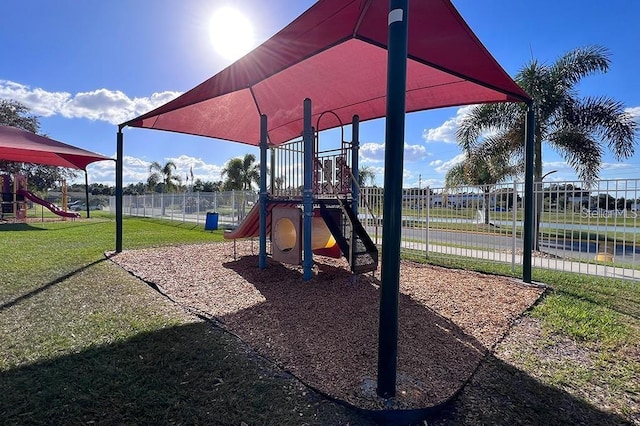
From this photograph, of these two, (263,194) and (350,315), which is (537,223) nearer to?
(263,194)

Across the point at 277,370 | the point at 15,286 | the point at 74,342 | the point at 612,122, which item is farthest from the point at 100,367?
the point at 612,122

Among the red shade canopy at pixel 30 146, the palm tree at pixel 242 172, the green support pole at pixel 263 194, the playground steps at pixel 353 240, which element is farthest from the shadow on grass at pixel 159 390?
the palm tree at pixel 242 172

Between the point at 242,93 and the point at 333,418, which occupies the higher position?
the point at 242,93

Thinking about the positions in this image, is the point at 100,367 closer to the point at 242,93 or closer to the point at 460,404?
the point at 460,404

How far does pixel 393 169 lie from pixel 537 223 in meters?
8.59

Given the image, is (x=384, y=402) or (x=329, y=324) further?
(x=329, y=324)

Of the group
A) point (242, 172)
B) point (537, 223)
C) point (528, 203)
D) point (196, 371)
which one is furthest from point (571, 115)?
point (242, 172)

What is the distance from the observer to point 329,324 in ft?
12.7

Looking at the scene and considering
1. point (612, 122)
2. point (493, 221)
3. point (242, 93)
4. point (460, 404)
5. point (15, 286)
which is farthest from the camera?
point (612, 122)

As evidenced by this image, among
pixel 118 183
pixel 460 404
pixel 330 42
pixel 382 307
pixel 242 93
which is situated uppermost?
pixel 242 93

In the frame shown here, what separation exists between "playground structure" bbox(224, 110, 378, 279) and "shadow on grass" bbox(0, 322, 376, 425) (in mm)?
2703

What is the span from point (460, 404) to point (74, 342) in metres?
3.39

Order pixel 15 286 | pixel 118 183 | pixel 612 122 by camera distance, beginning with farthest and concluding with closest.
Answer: pixel 612 122 → pixel 118 183 → pixel 15 286

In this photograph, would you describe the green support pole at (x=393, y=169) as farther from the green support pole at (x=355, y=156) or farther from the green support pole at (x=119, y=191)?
the green support pole at (x=119, y=191)
